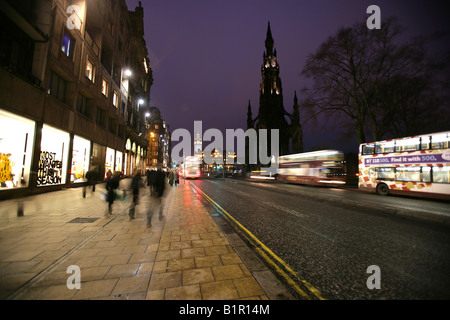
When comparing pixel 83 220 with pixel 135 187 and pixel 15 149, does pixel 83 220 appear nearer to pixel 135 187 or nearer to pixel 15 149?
pixel 135 187

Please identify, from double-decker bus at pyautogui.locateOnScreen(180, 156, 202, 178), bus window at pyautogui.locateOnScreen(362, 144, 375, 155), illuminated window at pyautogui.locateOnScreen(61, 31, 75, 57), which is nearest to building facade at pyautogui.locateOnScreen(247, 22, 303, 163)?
double-decker bus at pyautogui.locateOnScreen(180, 156, 202, 178)

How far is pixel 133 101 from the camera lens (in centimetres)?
3344

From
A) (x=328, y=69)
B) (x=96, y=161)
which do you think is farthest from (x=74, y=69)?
(x=328, y=69)

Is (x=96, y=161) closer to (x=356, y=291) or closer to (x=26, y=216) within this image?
(x=26, y=216)

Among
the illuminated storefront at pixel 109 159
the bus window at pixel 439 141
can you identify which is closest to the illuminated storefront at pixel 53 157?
the illuminated storefront at pixel 109 159

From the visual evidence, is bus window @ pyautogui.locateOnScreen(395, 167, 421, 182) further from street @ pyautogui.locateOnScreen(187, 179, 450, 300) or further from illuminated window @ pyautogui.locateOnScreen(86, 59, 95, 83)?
illuminated window @ pyautogui.locateOnScreen(86, 59, 95, 83)

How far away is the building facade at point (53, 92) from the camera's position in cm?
930

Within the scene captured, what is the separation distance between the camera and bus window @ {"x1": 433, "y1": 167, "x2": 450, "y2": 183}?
36.2 feet

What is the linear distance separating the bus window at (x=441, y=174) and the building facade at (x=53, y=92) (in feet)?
72.2

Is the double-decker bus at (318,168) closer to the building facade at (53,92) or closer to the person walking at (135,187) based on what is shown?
the person walking at (135,187)

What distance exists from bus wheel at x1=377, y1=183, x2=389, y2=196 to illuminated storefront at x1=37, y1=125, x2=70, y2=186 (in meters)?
23.0

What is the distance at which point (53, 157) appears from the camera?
12758 millimetres

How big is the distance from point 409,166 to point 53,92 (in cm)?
2409
